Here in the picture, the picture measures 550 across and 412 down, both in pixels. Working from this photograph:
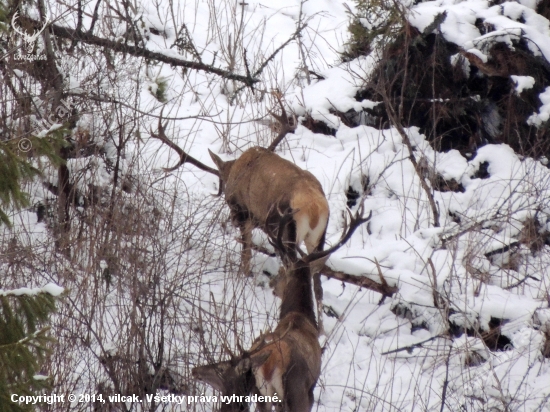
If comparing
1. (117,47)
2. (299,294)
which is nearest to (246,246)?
(299,294)

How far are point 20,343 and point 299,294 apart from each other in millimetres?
2169

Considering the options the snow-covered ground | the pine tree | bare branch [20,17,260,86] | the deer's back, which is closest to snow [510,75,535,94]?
the snow-covered ground

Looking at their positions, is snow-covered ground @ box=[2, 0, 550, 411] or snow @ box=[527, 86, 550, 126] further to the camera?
snow @ box=[527, 86, 550, 126]

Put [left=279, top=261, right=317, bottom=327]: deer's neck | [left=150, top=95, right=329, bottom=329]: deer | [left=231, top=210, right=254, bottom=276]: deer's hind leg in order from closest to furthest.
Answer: [left=279, top=261, right=317, bottom=327]: deer's neck → [left=150, top=95, right=329, bottom=329]: deer → [left=231, top=210, right=254, bottom=276]: deer's hind leg

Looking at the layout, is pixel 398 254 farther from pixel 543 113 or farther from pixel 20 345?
pixel 20 345

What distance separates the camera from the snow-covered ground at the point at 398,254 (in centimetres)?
425

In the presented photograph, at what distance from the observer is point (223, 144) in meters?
7.66

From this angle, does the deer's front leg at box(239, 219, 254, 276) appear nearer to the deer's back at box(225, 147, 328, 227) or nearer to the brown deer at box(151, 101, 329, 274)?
the brown deer at box(151, 101, 329, 274)

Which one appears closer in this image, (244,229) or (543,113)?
(244,229)

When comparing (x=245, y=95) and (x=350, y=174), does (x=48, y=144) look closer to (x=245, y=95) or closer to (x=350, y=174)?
(x=350, y=174)

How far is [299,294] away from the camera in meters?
4.12

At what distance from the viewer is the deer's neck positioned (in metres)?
4.04

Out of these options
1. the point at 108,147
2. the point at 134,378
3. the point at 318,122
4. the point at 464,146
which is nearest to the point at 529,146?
the point at 464,146

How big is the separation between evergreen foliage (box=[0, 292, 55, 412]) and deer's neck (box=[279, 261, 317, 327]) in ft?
6.33
